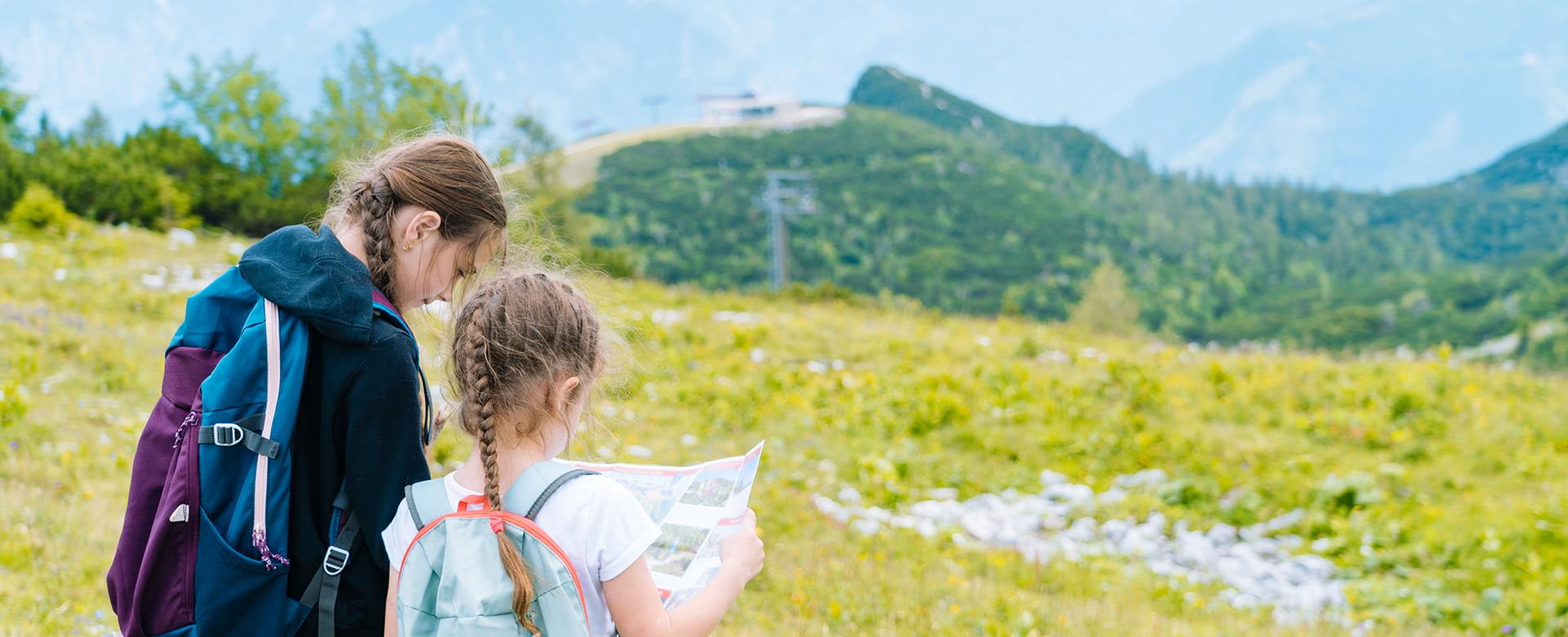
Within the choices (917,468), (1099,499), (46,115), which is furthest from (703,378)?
(46,115)

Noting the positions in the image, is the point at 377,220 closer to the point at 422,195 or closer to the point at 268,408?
the point at 422,195

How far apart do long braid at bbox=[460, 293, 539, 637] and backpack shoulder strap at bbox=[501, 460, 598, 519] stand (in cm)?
5

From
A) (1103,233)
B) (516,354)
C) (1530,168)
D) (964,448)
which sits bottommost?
(964,448)

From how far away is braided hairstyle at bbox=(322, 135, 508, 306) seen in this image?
94.5 inches

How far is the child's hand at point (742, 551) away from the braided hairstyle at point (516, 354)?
512 mm

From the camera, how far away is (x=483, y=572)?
2062 millimetres

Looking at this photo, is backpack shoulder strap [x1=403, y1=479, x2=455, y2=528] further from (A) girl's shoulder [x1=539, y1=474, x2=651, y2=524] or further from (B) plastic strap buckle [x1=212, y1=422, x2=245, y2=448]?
(B) plastic strap buckle [x1=212, y1=422, x2=245, y2=448]

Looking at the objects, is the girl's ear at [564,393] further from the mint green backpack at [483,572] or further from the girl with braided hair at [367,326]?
the girl with braided hair at [367,326]

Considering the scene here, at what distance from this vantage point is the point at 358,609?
2.38m

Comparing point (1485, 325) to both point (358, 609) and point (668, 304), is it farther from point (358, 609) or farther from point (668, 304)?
point (358, 609)

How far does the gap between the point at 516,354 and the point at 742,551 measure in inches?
29.5

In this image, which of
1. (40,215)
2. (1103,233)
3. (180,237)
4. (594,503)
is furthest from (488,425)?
(1103,233)

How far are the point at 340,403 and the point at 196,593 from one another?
523 mm

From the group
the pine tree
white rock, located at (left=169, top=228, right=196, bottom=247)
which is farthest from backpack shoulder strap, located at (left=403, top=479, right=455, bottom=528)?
the pine tree
